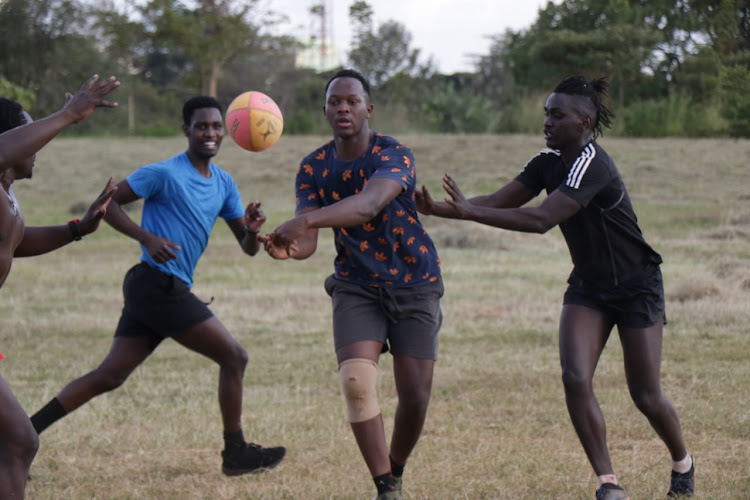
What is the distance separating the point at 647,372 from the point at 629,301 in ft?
1.21

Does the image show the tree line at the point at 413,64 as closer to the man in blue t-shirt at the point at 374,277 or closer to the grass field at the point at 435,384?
the grass field at the point at 435,384

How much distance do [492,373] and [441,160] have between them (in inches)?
738

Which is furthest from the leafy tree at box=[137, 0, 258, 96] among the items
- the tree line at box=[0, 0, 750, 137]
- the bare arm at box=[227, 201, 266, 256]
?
the bare arm at box=[227, 201, 266, 256]

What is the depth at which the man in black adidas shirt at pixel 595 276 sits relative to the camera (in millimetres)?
4992

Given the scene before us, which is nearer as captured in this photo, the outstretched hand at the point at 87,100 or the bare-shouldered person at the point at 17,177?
the bare-shouldered person at the point at 17,177

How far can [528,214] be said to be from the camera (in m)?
4.93

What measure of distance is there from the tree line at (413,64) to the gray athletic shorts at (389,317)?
9.35 m

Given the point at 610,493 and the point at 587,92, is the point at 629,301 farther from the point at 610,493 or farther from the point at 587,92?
the point at 587,92

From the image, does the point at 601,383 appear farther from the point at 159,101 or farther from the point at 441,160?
the point at 159,101

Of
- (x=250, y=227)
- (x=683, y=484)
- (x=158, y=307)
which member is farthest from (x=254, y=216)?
(x=683, y=484)

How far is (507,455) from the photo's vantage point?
6363 mm

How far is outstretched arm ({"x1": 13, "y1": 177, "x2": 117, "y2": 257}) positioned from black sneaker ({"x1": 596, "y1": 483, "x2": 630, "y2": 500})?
2804 mm

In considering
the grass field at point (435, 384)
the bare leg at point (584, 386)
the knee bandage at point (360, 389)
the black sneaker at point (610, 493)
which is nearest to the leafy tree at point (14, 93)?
the grass field at point (435, 384)

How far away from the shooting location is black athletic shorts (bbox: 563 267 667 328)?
5.16 m
